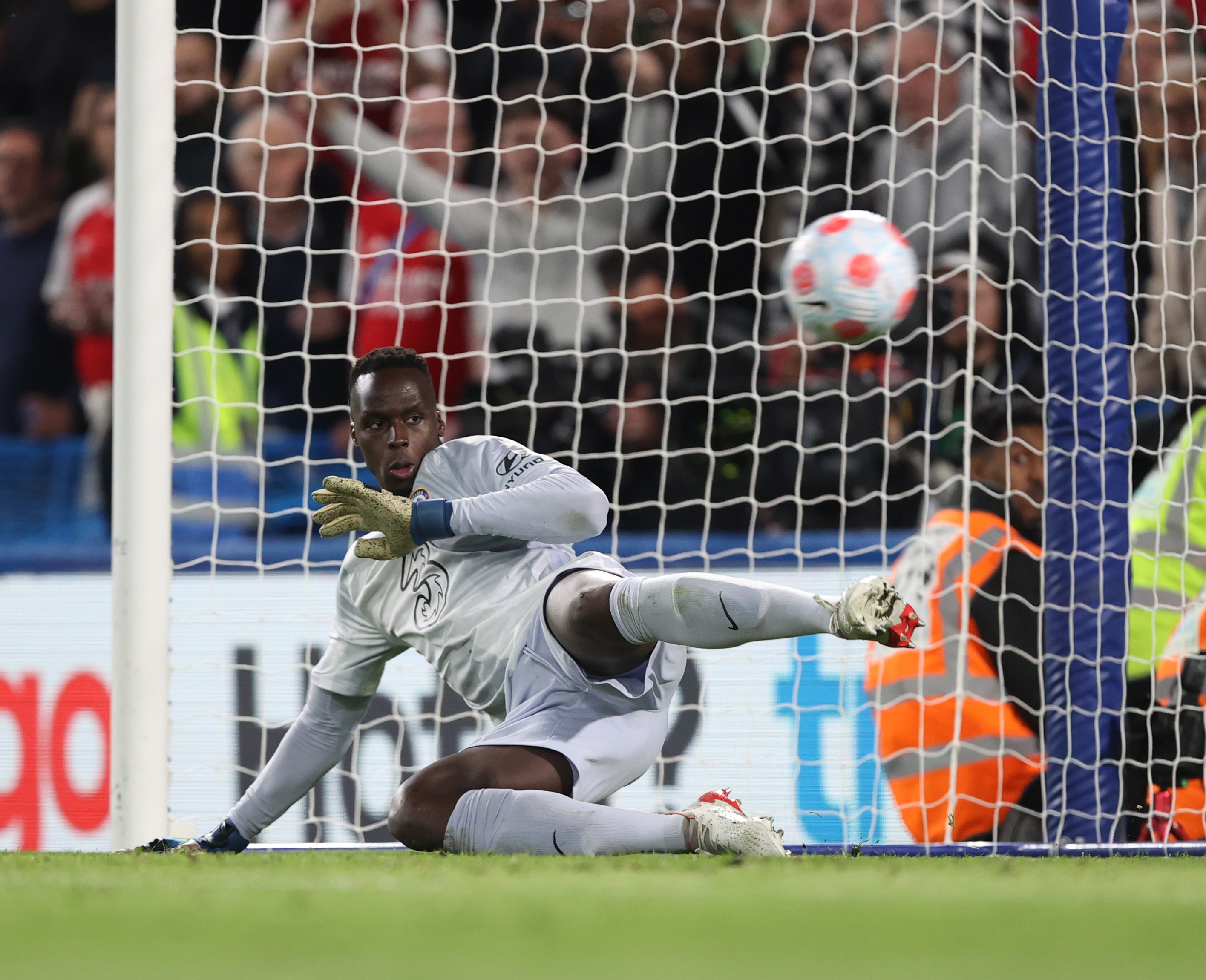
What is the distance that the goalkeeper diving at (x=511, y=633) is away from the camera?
9.64 ft

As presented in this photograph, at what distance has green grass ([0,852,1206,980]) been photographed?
162 centimetres

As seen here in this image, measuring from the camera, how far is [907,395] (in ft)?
17.3

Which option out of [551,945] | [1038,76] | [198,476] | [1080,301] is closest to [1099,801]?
[1080,301]

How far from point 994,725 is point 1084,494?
0.94m

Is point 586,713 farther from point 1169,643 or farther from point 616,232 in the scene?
point 616,232

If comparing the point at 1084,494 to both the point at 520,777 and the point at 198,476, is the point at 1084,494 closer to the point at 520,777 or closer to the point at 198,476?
the point at 520,777

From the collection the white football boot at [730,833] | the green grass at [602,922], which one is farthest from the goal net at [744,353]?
the green grass at [602,922]

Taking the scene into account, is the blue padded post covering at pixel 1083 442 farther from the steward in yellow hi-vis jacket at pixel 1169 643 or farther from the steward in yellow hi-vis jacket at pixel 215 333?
the steward in yellow hi-vis jacket at pixel 215 333

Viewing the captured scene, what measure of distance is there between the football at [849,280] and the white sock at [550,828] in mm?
1291

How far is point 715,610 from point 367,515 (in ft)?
2.93

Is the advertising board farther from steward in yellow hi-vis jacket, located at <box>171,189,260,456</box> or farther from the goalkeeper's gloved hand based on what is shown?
the goalkeeper's gloved hand

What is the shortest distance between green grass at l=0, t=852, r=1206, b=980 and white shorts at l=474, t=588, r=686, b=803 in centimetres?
66

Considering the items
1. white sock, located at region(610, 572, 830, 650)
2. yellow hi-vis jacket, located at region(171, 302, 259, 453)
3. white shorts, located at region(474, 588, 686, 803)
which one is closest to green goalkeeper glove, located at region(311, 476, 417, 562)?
white shorts, located at region(474, 588, 686, 803)

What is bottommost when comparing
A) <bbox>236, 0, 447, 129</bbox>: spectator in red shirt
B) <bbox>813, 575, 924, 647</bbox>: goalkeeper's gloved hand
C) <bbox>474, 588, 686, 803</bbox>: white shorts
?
<bbox>474, 588, 686, 803</bbox>: white shorts
